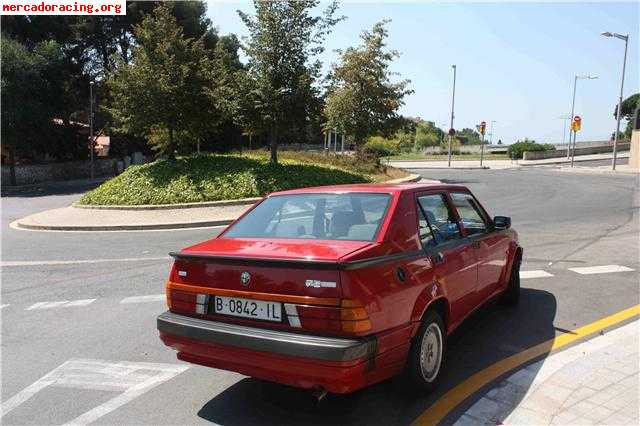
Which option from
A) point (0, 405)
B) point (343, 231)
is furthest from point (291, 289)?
point (0, 405)

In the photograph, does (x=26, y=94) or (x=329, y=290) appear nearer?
(x=329, y=290)

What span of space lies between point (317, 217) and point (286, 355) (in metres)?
1.34

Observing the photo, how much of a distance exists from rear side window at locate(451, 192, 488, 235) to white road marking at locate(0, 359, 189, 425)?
9.45ft

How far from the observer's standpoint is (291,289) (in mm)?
3402

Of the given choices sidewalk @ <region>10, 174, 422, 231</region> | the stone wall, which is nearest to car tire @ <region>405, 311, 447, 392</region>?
sidewalk @ <region>10, 174, 422, 231</region>

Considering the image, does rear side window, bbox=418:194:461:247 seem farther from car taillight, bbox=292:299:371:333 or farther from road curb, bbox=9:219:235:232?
road curb, bbox=9:219:235:232

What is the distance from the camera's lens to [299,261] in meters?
3.38

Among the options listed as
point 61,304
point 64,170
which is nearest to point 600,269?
point 61,304

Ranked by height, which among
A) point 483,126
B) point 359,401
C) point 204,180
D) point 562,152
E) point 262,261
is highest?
point 483,126

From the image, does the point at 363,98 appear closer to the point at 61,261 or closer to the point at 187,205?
the point at 187,205

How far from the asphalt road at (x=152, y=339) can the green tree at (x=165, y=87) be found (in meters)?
9.38

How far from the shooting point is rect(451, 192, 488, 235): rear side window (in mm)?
5027

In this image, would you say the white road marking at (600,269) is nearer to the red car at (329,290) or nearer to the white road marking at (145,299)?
the red car at (329,290)

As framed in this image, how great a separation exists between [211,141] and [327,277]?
148 feet
